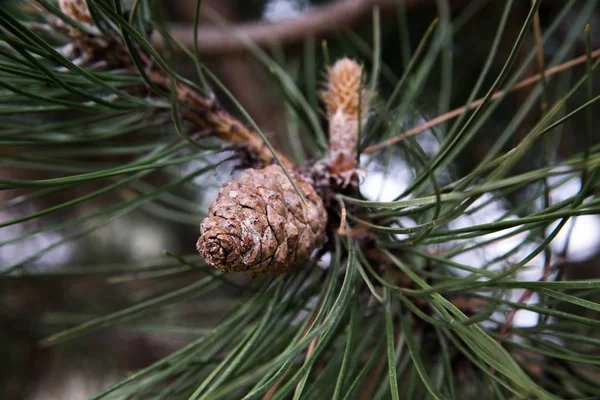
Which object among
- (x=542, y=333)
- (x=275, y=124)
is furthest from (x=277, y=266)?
(x=275, y=124)

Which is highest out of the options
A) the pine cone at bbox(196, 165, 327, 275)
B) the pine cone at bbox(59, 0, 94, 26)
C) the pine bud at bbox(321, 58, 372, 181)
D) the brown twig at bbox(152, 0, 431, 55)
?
the brown twig at bbox(152, 0, 431, 55)

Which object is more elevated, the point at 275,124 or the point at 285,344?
the point at 275,124

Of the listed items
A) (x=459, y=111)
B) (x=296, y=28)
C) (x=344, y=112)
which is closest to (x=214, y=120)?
(x=344, y=112)

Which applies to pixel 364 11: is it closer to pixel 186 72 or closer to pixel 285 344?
pixel 186 72

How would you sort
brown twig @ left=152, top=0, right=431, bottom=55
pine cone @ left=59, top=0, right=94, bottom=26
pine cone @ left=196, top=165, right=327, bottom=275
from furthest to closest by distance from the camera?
brown twig @ left=152, top=0, right=431, bottom=55 < pine cone @ left=59, top=0, right=94, bottom=26 < pine cone @ left=196, top=165, right=327, bottom=275

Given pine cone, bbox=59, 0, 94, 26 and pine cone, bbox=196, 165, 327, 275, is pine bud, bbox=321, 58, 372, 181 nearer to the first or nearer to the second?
pine cone, bbox=196, 165, 327, 275

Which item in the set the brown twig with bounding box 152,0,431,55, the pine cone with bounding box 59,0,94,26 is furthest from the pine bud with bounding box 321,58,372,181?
the brown twig with bounding box 152,0,431,55

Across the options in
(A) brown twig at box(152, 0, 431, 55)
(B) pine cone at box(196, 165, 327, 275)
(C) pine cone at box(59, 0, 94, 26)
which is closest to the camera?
(B) pine cone at box(196, 165, 327, 275)

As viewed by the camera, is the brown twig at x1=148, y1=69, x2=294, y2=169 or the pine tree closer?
the pine tree

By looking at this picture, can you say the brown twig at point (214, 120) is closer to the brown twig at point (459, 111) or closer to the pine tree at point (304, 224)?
the pine tree at point (304, 224)
